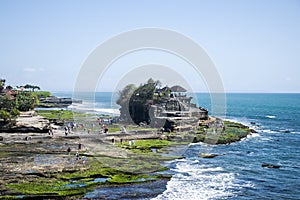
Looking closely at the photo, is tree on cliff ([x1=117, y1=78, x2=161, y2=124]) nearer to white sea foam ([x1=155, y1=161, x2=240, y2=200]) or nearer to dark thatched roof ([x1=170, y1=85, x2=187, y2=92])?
dark thatched roof ([x1=170, y1=85, x2=187, y2=92])

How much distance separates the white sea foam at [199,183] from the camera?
31031mm

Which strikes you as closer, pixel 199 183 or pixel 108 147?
pixel 199 183

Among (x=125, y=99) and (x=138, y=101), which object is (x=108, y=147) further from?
(x=125, y=99)

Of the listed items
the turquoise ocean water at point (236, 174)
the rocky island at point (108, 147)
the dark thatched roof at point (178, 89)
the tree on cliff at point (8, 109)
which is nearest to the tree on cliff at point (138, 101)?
the rocky island at point (108, 147)

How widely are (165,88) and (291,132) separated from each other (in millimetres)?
31194

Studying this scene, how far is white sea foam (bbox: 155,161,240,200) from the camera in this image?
1222 inches

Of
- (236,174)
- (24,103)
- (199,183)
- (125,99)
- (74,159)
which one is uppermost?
(125,99)

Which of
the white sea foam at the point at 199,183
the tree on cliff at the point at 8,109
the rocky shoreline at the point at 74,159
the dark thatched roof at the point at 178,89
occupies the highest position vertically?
the dark thatched roof at the point at 178,89

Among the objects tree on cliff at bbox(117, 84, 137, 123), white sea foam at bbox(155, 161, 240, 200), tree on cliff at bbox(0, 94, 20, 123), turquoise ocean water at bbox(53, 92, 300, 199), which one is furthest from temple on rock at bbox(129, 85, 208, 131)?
tree on cliff at bbox(0, 94, 20, 123)

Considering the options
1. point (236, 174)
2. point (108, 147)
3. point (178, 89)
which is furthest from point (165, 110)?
point (236, 174)

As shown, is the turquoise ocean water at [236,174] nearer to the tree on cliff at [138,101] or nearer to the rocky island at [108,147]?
the rocky island at [108,147]

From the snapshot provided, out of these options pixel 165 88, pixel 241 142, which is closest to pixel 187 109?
pixel 165 88

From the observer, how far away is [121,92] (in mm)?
87562

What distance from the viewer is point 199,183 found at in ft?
113
